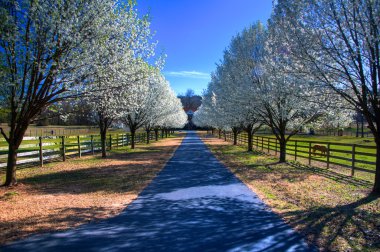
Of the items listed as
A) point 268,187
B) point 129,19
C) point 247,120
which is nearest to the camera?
point 268,187

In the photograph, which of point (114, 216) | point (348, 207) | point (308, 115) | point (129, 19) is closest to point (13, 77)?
point (129, 19)

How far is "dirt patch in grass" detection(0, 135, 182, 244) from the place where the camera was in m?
5.30

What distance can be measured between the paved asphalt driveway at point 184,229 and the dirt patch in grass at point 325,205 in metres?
0.39

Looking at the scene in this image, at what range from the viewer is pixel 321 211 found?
607cm

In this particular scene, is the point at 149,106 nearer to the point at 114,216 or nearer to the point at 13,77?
the point at 13,77

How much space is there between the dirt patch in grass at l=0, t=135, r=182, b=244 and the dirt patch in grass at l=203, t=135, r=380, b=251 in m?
3.54

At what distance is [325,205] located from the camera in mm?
6613

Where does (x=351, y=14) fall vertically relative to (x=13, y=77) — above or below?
above

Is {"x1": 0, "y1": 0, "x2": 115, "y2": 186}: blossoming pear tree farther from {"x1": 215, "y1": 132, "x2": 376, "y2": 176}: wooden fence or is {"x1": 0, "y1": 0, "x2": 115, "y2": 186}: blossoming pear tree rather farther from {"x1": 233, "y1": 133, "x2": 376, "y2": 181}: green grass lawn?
{"x1": 215, "y1": 132, "x2": 376, "y2": 176}: wooden fence

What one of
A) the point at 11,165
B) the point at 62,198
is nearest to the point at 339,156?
the point at 62,198

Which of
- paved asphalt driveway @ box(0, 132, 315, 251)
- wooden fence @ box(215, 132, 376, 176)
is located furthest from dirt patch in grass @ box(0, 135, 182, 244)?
wooden fence @ box(215, 132, 376, 176)

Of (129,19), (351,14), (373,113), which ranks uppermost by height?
(129,19)

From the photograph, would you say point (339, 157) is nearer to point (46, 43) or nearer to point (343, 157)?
point (343, 157)

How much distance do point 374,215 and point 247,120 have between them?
1402 cm
